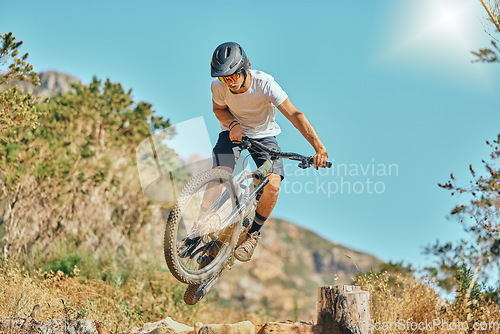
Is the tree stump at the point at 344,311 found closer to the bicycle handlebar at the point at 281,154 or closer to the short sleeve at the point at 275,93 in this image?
the bicycle handlebar at the point at 281,154

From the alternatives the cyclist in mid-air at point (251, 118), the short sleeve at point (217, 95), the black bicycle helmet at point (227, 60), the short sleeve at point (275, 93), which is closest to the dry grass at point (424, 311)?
the cyclist in mid-air at point (251, 118)

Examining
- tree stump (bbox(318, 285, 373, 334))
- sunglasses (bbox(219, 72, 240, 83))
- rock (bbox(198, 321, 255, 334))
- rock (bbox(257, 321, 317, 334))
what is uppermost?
sunglasses (bbox(219, 72, 240, 83))

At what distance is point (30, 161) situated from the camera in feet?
37.9

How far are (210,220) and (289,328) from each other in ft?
7.23

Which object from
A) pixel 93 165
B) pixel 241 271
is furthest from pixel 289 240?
pixel 93 165

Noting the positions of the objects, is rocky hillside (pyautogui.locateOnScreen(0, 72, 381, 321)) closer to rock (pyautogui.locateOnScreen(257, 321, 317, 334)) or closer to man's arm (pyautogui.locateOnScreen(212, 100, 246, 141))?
rock (pyautogui.locateOnScreen(257, 321, 317, 334))

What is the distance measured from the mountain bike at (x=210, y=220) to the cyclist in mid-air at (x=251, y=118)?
0.51 feet

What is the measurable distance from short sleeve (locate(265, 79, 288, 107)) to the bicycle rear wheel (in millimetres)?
1161

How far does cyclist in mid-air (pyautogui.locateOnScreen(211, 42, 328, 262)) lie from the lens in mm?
5793

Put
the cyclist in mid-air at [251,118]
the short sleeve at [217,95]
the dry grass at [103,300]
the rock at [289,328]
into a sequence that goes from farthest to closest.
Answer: the dry grass at [103,300] → the rock at [289,328] → the short sleeve at [217,95] → the cyclist in mid-air at [251,118]

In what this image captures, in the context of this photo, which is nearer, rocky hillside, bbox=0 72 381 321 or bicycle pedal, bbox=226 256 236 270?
bicycle pedal, bbox=226 256 236 270

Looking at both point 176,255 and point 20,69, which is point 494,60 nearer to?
point 176,255

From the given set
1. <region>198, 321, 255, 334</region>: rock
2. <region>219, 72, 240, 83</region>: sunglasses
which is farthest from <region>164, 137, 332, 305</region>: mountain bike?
<region>219, 72, 240, 83</region>: sunglasses

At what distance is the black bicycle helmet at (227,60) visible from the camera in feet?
18.2
